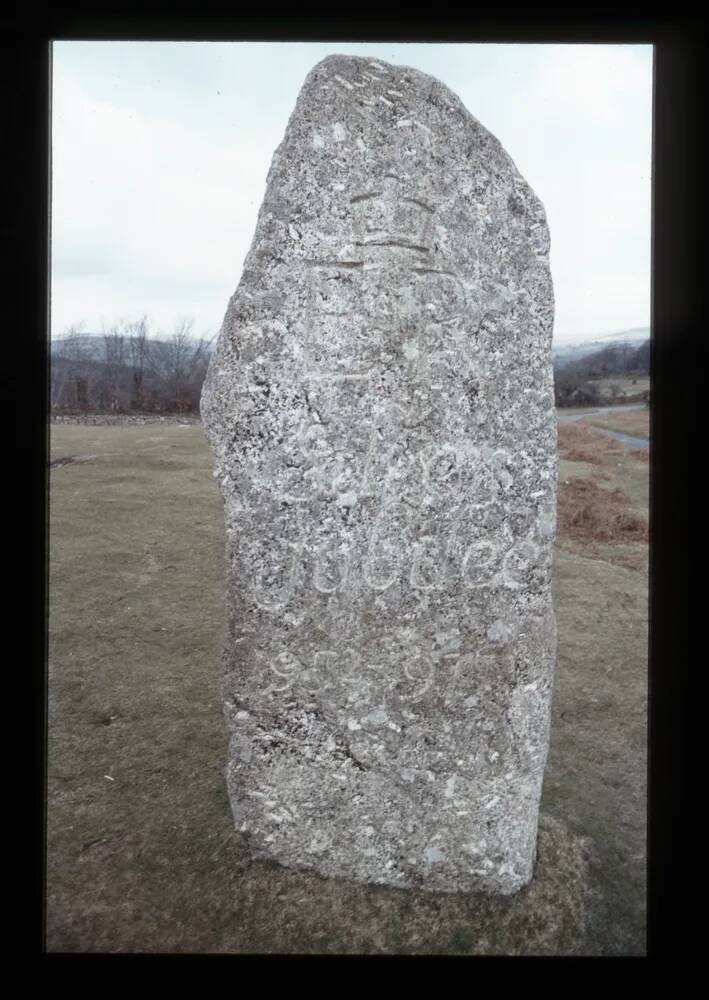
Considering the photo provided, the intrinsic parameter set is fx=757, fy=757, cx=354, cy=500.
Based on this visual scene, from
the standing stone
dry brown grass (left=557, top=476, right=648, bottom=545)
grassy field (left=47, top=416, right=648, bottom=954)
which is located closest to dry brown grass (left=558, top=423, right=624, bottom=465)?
dry brown grass (left=557, top=476, right=648, bottom=545)

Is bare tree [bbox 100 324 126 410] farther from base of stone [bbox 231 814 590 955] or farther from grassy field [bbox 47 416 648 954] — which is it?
base of stone [bbox 231 814 590 955]

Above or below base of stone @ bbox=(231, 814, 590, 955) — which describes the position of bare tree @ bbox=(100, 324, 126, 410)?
A: above

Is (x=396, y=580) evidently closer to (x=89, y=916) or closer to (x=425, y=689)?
(x=425, y=689)

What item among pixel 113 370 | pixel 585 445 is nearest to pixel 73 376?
pixel 113 370

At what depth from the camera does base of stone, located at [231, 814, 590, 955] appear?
91.7 inches

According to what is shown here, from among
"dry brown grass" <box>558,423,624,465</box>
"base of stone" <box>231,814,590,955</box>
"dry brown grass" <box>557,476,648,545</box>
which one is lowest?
"base of stone" <box>231,814,590,955</box>

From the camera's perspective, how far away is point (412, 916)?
241 cm

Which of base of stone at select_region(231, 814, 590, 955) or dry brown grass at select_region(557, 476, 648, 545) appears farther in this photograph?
dry brown grass at select_region(557, 476, 648, 545)

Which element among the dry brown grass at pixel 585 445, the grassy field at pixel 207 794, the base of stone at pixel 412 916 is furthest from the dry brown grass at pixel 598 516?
the base of stone at pixel 412 916

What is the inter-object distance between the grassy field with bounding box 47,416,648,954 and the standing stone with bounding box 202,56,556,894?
0.19m

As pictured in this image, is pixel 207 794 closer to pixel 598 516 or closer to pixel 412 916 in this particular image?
pixel 412 916

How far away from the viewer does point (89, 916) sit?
2.41 metres

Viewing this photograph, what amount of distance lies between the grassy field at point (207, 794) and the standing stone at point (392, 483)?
0.61 ft

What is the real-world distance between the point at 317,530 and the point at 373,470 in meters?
0.26
